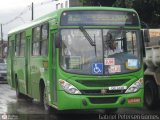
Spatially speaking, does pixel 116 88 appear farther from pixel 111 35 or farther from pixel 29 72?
pixel 29 72

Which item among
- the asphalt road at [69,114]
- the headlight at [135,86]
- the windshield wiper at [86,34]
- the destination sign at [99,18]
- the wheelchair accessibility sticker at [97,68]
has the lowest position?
the asphalt road at [69,114]

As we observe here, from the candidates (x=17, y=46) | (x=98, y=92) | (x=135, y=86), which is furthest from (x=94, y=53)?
(x=17, y=46)

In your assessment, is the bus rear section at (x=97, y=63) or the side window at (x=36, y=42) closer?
the bus rear section at (x=97, y=63)

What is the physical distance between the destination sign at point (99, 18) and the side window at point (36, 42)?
2787 millimetres

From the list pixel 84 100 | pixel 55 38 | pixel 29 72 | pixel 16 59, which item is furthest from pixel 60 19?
pixel 16 59

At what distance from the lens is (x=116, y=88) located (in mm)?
12227

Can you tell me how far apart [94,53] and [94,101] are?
1198mm

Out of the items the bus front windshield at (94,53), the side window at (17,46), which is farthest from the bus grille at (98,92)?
the side window at (17,46)

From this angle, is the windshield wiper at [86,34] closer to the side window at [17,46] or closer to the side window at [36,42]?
the side window at [36,42]

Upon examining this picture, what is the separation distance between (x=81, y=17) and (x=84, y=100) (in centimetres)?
214

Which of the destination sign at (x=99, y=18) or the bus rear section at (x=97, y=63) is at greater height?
the destination sign at (x=99, y=18)

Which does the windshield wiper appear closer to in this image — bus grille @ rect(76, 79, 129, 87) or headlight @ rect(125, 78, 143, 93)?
bus grille @ rect(76, 79, 129, 87)

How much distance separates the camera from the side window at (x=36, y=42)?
591 inches

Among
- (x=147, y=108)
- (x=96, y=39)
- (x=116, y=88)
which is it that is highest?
(x=96, y=39)
